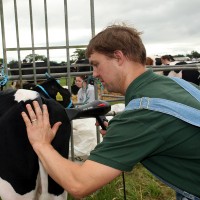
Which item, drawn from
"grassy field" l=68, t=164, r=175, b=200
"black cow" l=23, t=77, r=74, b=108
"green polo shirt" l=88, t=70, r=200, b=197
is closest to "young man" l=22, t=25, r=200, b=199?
"green polo shirt" l=88, t=70, r=200, b=197

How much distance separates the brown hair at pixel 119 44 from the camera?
160cm

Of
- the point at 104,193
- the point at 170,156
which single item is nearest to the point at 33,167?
the point at 170,156

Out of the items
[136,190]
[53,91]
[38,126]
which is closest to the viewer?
[38,126]

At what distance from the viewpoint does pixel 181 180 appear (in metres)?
1.51

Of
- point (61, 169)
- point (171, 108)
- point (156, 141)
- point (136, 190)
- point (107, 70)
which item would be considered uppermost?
point (107, 70)

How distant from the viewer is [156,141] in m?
1.37

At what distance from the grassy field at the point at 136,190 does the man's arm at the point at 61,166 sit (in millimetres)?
1530

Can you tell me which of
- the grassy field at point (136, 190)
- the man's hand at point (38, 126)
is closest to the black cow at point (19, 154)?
the man's hand at point (38, 126)

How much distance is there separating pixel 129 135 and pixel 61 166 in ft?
1.01

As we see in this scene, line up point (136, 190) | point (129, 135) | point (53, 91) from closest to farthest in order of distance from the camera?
1. point (129, 135)
2. point (53, 91)
3. point (136, 190)

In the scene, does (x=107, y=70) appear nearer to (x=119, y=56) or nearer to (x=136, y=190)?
(x=119, y=56)

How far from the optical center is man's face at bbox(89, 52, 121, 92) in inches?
62.8

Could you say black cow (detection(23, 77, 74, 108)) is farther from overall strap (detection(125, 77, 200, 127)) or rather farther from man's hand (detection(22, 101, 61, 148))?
overall strap (detection(125, 77, 200, 127))

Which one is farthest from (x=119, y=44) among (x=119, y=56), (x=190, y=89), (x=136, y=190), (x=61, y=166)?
(x=136, y=190)
